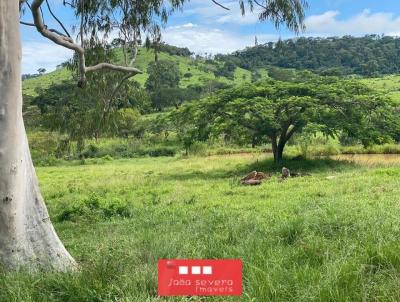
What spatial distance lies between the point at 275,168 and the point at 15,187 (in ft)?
52.5

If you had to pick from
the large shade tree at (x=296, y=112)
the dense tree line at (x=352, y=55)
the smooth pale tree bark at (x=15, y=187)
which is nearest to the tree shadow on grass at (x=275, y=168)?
the large shade tree at (x=296, y=112)

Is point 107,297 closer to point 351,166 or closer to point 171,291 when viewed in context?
point 171,291

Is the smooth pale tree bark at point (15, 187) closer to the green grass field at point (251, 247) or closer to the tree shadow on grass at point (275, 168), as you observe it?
the green grass field at point (251, 247)

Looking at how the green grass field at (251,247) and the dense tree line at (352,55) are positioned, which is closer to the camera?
the green grass field at (251,247)

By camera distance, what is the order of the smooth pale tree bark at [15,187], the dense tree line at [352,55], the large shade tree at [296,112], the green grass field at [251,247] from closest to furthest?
1. the green grass field at [251,247]
2. the smooth pale tree bark at [15,187]
3. the large shade tree at [296,112]
4. the dense tree line at [352,55]

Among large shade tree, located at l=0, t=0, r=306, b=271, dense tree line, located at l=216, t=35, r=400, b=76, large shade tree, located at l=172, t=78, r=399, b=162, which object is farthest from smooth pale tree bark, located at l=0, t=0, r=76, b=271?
dense tree line, located at l=216, t=35, r=400, b=76

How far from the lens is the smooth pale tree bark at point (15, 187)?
4848 millimetres

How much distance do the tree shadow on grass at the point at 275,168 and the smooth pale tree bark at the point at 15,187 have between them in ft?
45.0

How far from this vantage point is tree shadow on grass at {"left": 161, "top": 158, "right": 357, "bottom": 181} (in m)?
19.2

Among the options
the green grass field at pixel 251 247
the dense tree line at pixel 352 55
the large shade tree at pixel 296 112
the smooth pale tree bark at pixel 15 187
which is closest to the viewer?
the green grass field at pixel 251 247

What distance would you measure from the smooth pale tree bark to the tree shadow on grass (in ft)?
45.0

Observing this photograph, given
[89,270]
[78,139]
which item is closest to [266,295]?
[89,270]

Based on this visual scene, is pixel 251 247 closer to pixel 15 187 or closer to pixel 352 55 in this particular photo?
pixel 15 187

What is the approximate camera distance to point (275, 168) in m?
20.2
